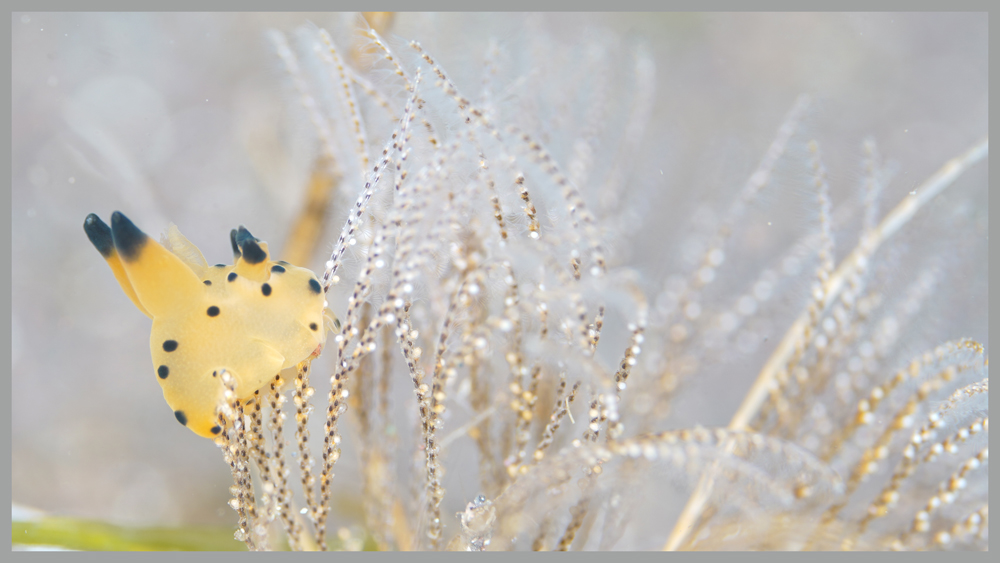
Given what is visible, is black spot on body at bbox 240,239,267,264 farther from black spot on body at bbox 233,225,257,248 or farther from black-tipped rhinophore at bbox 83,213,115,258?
black-tipped rhinophore at bbox 83,213,115,258

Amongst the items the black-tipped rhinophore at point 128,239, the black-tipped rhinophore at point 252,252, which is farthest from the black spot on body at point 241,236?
the black-tipped rhinophore at point 128,239

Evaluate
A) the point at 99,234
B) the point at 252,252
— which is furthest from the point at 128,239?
the point at 252,252

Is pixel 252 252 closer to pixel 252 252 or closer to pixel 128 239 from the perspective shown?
pixel 252 252

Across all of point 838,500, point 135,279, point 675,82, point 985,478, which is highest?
point 675,82

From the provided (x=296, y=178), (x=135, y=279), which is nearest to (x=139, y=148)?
(x=296, y=178)

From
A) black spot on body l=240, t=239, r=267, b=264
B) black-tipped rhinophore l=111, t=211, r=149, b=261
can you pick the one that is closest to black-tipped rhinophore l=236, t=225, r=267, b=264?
black spot on body l=240, t=239, r=267, b=264

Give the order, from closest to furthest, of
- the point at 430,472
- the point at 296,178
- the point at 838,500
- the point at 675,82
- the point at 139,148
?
the point at 430,472, the point at 838,500, the point at 139,148, the point at 296,178, the point at 675,82

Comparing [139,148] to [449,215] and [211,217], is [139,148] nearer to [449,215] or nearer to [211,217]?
[211,217]
